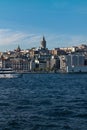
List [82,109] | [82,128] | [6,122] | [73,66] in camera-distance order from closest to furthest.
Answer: [82,128] < [6,122] < [82,109] < [73,66]

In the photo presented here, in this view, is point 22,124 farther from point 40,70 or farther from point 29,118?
point 40,70

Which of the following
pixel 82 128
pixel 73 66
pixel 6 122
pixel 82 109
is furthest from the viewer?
pixel 73 66

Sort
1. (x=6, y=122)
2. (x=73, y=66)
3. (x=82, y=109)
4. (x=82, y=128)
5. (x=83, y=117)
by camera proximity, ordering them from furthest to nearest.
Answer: (x=73, y=66) → (x=82, y=109) → (x=83, y=117) → (x=6, y=122) → (x=82, y=128)

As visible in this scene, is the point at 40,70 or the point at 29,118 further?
the point at 40,70

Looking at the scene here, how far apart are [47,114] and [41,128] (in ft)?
13.9

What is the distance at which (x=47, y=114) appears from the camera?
2542cm

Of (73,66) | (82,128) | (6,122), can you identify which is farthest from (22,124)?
(73,66)

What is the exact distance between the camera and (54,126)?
71.3 ft

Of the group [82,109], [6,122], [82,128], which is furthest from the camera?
[82,109]

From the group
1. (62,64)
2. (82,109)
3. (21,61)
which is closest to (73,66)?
(62,64)

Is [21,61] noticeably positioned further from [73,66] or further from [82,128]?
[82,128]

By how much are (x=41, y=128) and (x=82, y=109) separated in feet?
22.5

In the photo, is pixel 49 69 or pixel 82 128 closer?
pixel 82 128

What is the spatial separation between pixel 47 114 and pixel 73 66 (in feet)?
517
